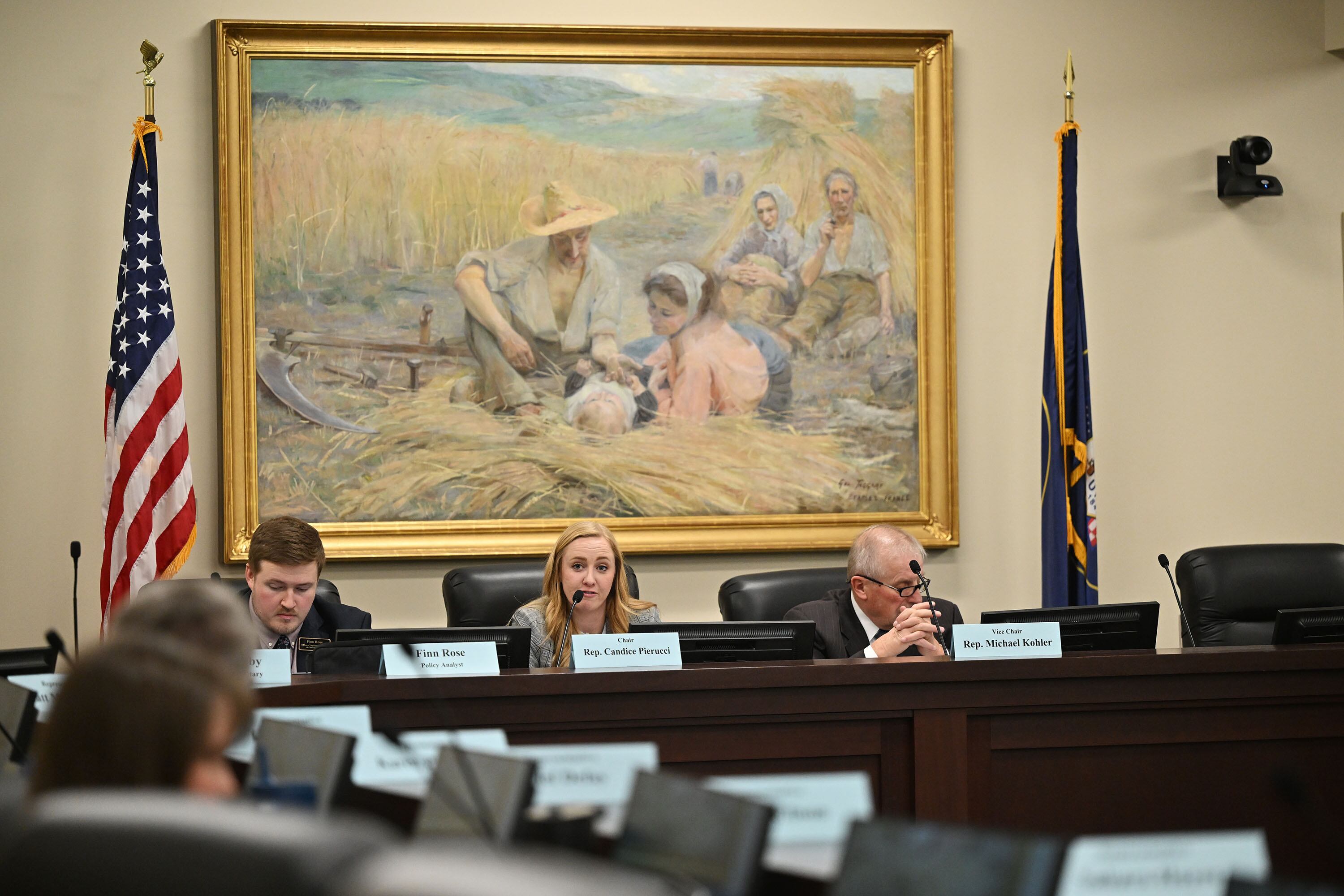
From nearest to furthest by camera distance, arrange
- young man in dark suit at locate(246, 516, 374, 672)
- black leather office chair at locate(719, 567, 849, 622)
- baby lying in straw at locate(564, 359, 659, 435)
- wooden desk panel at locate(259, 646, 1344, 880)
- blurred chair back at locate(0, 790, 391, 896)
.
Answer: blurred chair back at locate(0, 790, 391, 896), wooden desk panel at locate(259, 646, 1344, 880), young man in dark suit at locate(246, 516, 374, 672), black leather office chair at locate(719, 567, 849, 622), baby lying in straw at locate(564, 359, 659, 435)

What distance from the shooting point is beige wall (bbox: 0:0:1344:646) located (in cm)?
446

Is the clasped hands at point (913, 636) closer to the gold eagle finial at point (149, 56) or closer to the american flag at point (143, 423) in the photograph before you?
the american flag at point (143, 423)

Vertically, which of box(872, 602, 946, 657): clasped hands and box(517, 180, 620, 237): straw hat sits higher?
box(517, 180, 620, 237): straw hat

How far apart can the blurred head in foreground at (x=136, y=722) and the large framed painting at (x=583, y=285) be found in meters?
3.22

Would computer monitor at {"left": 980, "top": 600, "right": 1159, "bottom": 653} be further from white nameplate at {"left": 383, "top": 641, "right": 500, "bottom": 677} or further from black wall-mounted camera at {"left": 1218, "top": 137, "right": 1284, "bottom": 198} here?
black wall-mounted camera at {"left": 1218, "top": 137, "right": 1284, "bottom": 198}

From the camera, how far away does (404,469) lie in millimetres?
4570

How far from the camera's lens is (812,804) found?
1549 mm

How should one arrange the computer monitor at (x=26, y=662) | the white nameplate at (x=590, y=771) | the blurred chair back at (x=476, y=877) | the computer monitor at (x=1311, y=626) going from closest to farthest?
the blurred chair back at (x=476, y=877), the white nameplate at (x=590, y=771), the computer monitor at (x=26, y=662), the computer monitor at (x=1311, y=626)

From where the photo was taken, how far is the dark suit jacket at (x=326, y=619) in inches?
138

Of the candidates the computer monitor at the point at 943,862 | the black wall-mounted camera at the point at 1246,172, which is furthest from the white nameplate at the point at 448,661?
the black wall-mounted camera at the point at 1246,172

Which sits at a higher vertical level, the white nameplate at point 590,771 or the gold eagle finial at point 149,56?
the gold eagle finial at point 149,56

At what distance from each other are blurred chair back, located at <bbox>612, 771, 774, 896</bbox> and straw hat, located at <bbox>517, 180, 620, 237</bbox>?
11.1 ft

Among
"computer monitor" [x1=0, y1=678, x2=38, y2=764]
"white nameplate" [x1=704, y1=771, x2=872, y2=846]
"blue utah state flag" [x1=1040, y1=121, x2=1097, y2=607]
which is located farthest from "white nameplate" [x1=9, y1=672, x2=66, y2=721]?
"blue utah state flag" [x1=1040, y1=121, x2=1097, y2=607]

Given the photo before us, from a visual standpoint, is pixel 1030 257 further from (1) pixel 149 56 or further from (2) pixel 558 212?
(1) pixel 149 56
